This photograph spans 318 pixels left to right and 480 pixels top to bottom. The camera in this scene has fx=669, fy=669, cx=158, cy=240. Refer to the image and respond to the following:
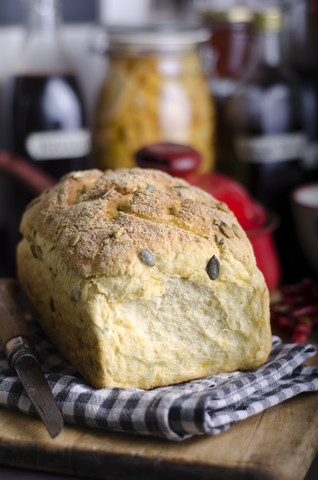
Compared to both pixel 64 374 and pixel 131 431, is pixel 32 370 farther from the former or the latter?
pixel 131 431

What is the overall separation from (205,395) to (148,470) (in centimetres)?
12

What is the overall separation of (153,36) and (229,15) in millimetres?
336

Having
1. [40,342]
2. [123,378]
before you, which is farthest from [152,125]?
[123,378]

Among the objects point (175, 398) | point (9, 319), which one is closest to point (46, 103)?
point (9, 319)

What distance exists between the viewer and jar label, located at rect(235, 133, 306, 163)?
1.60 m

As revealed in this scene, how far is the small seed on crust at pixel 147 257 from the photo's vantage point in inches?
34.6

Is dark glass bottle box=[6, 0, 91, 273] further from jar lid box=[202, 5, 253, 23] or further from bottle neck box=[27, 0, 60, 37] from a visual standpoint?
jar lid box=[202, 5, 253, 23]

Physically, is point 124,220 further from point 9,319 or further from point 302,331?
point 302,331

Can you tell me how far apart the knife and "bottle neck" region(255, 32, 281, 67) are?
868 mm

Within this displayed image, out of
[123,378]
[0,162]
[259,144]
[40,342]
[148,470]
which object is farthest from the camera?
[259,144]

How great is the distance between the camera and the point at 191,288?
92cm

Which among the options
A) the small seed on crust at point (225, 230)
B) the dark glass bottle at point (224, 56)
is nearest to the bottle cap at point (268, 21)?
the dark glass bottle at point (224, 56)

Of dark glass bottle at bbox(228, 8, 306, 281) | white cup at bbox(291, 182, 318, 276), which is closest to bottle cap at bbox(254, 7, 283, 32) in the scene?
dark glass bottle at bbox(228, 8, 306, 281)

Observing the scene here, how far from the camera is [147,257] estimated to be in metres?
0.88
